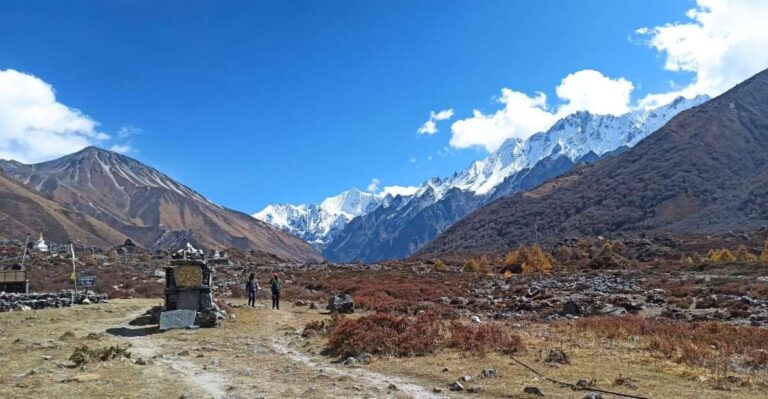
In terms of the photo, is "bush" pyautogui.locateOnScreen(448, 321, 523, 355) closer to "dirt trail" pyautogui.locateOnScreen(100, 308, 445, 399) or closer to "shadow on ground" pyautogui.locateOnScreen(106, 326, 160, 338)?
"dirt trail" pyautogui.locateOnScreen(100, 308, 445, 399)

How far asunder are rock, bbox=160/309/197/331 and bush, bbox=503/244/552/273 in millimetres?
49605

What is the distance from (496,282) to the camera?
186 feet

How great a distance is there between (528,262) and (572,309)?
136 ft

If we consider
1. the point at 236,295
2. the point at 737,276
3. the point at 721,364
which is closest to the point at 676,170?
the point at 737,276

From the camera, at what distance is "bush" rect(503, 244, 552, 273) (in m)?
69.9

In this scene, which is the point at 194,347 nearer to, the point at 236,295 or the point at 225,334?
the point at 225,334

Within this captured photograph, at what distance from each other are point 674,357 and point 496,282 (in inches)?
1563

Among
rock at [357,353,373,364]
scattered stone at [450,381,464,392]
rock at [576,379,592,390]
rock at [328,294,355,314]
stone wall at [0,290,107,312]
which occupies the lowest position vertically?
rock at [576,379,592,390]

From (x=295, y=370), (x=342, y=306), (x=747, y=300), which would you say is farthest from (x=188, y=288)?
(x=747, y=300)

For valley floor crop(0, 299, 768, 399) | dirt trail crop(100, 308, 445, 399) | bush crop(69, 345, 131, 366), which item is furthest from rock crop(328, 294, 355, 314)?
bush crop(69, 345, 131, 366)

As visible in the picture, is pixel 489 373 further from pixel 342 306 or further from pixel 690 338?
pixel 342 306

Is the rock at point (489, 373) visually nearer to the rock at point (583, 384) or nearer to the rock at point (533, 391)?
the rock at point (533, 391)

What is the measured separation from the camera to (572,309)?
105ft

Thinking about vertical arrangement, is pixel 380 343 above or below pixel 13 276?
below
